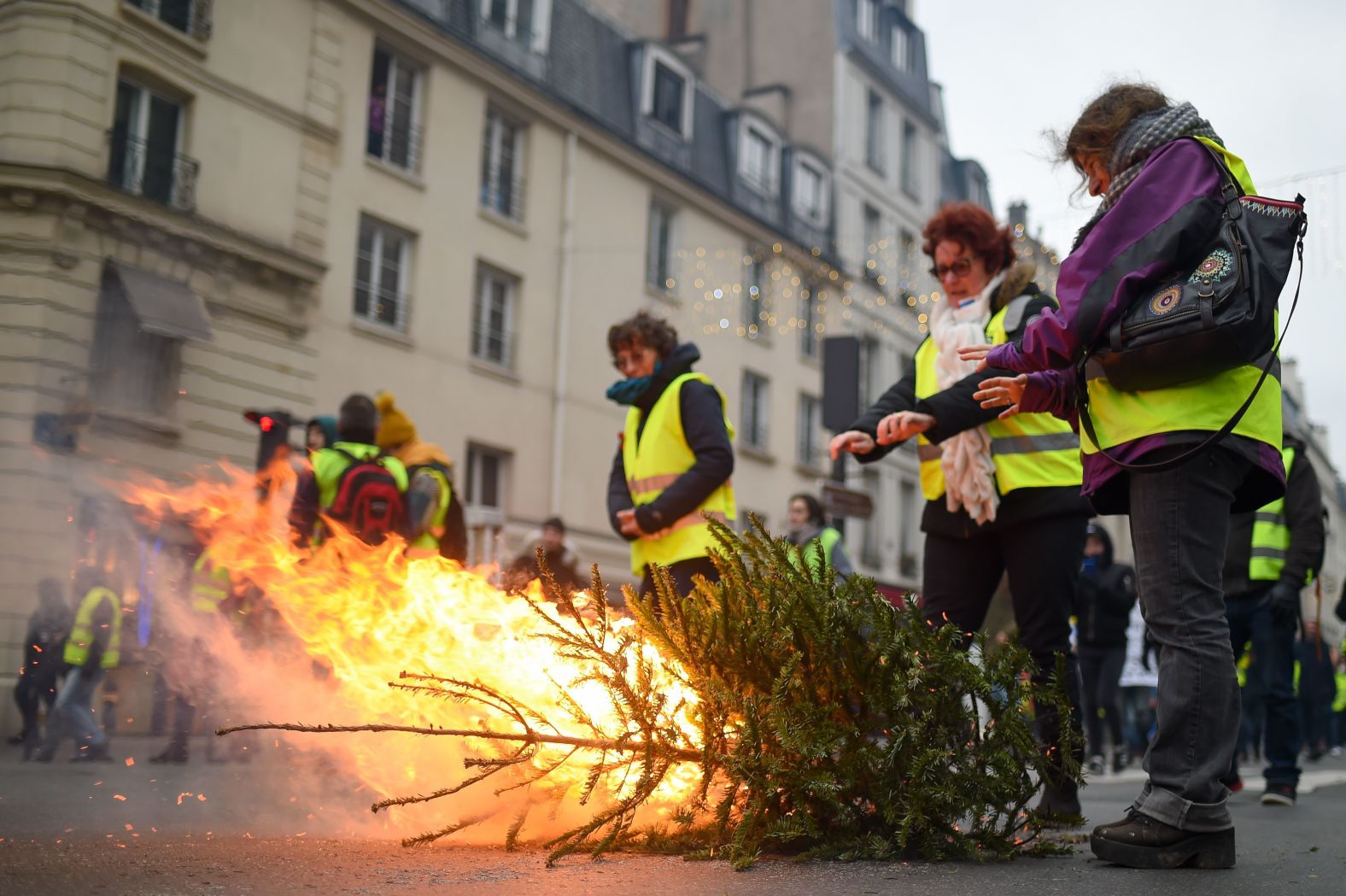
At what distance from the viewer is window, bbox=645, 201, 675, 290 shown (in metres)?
26.2

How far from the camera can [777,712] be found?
3.44 meters

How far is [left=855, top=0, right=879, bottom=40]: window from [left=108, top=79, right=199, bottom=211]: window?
22.3 m

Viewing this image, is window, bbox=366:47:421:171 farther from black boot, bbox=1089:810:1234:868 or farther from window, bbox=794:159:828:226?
black boot, bbox=1089:810:1234:868

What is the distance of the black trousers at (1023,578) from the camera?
14.7ft

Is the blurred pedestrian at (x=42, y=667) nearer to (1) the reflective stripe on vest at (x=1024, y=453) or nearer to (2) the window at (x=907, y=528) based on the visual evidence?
(1) the reflective stripe on vest at (x=1024, y=453)

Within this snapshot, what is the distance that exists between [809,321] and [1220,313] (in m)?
28.1

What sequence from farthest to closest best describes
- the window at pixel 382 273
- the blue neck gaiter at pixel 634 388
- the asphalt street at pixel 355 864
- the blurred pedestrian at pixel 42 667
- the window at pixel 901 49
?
1. the window at pixel 901 49
2. the window at pixel 382 273
3. the blurred pedestrian at pixel 42 667
4. the blue neck gaiter at pixel 634 388
5. the asphalt street at pixel 355 864

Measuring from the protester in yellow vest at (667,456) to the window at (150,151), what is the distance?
1237 centimetres

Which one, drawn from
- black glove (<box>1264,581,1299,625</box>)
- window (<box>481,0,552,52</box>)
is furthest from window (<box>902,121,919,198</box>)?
black glove (<box>1264,581,1299,625</box>)

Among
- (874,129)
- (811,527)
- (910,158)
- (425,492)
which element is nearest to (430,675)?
(425,492)

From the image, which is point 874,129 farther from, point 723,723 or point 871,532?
point 723,723

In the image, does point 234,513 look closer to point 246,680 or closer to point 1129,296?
point 246,680

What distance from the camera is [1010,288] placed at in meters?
4.92

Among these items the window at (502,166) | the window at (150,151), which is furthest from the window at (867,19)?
the window at (150,151)
